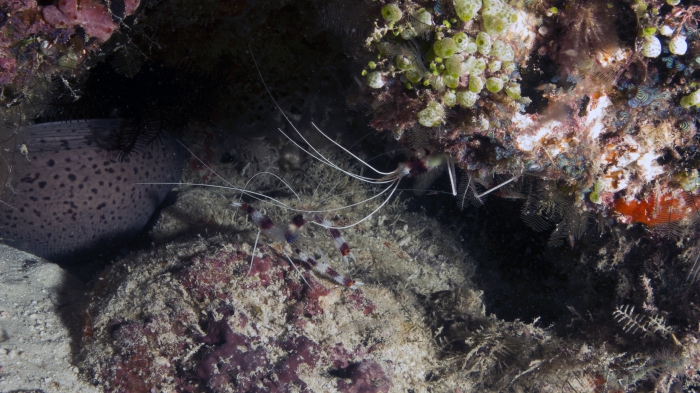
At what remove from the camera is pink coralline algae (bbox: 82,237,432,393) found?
2.62m

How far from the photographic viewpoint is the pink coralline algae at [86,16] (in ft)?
7.94

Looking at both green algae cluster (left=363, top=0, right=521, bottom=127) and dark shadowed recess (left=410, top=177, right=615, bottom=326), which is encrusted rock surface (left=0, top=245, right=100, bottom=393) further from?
dark shadowed recess (left=410, top=177, right=615, bottom=326)

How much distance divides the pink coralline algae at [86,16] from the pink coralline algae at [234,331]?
6.02 feet

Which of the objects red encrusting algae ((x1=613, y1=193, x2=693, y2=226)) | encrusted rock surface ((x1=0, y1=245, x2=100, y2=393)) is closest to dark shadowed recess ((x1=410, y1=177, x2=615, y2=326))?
red encrusting algae ((x1=613, y1=193, x2=693, y2=226))

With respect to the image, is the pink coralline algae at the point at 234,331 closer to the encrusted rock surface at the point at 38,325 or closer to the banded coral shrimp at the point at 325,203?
the encrusted rock surface at the point at 38,325

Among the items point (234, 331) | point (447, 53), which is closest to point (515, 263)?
point (447, 53)

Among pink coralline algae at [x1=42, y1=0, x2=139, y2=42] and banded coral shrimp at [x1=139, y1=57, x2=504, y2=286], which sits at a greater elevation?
pink coralline algae at [x1=42, y1=0, x2=139, y2=42]

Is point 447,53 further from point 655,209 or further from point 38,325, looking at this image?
point 38,325

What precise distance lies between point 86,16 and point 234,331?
98.1 inches

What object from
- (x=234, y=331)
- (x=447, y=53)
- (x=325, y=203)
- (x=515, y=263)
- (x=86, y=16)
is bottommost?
(x=515, y=263)

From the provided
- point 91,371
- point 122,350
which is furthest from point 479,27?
point 91,371

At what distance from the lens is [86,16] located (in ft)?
8.34

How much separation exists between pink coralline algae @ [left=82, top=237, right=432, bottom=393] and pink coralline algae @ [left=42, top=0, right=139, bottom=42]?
6.02 ft

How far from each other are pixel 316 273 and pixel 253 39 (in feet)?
9.22
